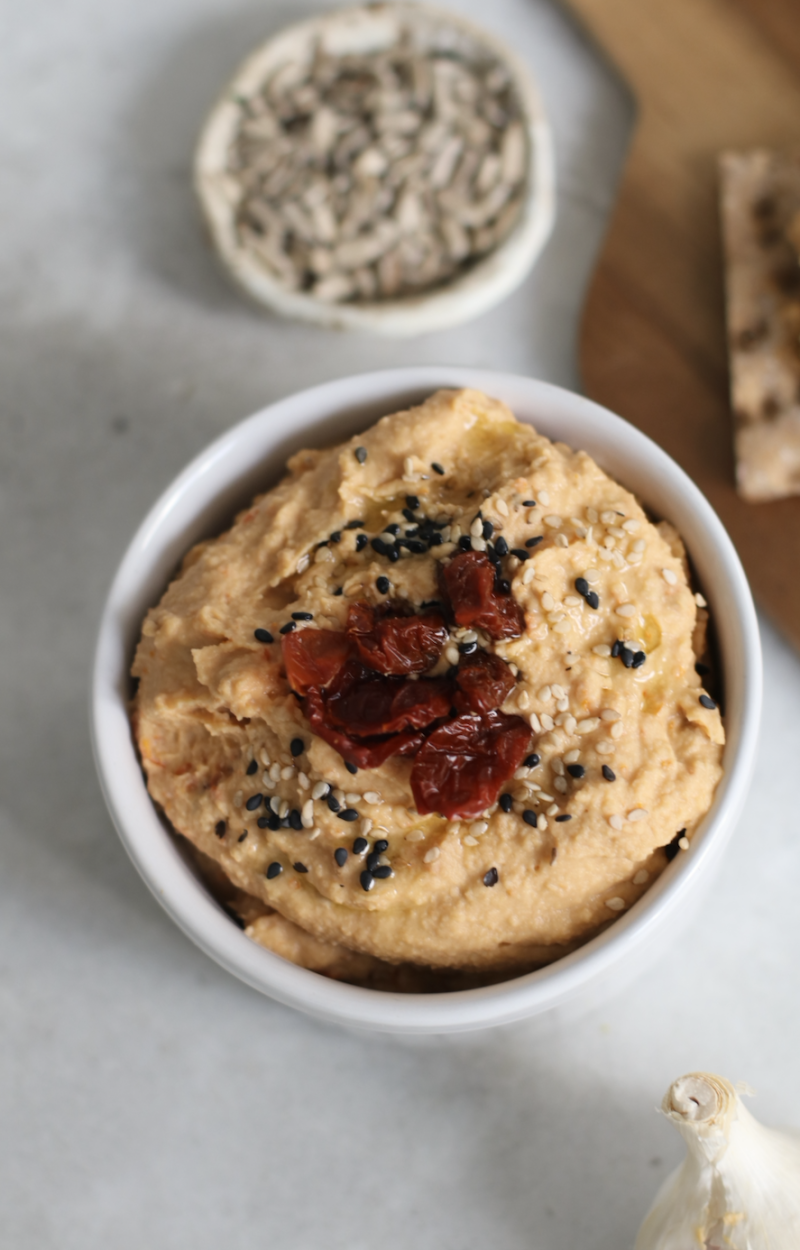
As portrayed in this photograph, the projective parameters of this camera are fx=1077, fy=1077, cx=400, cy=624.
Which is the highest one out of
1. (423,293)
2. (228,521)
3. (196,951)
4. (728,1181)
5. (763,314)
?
(763,314)

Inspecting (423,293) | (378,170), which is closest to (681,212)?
(423,293)

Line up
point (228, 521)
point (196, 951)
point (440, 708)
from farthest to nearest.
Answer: point (196, 951), point (228, 521), point (440, 708)

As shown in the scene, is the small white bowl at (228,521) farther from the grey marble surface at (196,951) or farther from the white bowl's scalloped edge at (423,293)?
the white bowl's scalloped edge at (423,293)

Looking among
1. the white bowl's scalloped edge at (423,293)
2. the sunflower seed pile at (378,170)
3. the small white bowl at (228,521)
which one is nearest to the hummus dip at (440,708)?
the small white bowl at (228,521)

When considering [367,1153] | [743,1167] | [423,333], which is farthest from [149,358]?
[743,1167]

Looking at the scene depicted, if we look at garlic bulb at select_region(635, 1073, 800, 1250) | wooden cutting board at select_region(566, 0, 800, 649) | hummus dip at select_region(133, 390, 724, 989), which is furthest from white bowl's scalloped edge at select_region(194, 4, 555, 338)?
garlic bulb at select_region(635, 1073, 800, 1250)

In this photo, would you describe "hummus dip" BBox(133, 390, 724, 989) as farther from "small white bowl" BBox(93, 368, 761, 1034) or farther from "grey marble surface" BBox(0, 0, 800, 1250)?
"grey marble surface" BBox(0, 0, 800, 1250)

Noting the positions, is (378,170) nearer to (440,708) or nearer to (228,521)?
(228,521)
